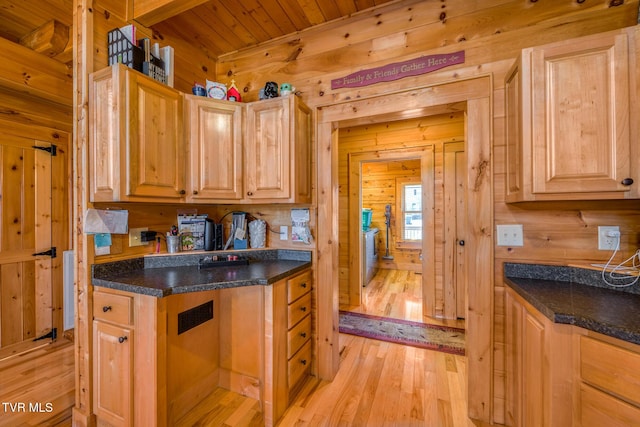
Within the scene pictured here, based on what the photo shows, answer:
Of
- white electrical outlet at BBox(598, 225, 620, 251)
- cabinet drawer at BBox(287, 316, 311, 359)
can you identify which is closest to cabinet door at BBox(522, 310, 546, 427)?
white electrical outlet at BBox(598, 225, 620, 251)

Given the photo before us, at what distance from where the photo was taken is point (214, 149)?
192cm

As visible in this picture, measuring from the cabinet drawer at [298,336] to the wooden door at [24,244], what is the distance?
2720mm

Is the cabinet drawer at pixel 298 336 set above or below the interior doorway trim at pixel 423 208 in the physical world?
below

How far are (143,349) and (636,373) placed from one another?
209 cm

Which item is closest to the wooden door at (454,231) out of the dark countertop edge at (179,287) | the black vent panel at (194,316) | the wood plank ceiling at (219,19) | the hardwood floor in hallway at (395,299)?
the hardwood floor in hallway at (395,299)

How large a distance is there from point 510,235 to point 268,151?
68.5 inches

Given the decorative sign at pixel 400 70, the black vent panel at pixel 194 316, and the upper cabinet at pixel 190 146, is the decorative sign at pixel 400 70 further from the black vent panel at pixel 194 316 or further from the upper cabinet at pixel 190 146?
the black vent panel at pixel 194 316

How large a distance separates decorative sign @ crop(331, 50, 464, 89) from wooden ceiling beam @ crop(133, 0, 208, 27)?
1.09 metres

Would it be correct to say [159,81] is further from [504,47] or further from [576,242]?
[576,242]

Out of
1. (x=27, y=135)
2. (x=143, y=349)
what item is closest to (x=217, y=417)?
(x=143, y=349)

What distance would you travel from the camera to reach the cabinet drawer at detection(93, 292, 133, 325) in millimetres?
1427

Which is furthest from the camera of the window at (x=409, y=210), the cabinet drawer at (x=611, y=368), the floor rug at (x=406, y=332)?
the window at (x=409, y=210)

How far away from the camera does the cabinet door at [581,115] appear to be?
46.8 inches

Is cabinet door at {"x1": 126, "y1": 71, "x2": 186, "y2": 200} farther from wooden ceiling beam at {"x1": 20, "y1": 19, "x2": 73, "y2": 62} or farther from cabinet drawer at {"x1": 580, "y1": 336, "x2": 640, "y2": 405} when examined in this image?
cabinet drawer at {"x1": 580, "y1": 336, "x2": 640, "y2": 405}
